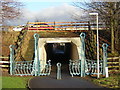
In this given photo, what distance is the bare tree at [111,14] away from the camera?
18.1m

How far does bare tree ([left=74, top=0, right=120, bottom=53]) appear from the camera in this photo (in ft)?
59.5

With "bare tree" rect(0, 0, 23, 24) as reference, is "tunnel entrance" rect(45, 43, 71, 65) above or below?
below

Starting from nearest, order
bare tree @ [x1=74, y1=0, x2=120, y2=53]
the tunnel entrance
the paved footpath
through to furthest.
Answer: the paved footpath
bare tree @ [x1=74, y1=0, x2=120, y2=53]
the tunnel entrance

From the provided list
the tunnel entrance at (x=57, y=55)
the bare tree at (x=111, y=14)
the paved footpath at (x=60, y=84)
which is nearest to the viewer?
the paved footpath at (x=60, y=84)

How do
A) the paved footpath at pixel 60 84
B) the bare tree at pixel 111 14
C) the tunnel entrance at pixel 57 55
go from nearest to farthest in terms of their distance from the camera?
the paved footpath at pixel 60 84 < the bare tree at pixel 111 14 < the tunnel entrance at pixel 57 55

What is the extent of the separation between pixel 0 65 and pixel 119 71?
9449mm

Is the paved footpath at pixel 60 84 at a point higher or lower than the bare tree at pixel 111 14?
lower

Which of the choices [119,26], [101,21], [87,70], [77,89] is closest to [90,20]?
[101,21]

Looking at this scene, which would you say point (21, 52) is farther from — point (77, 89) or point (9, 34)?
point (77, 89)

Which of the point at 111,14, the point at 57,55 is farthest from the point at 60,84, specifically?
the point at 57,55

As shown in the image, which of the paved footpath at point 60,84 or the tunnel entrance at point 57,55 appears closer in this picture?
the paved footpath at point 60,84

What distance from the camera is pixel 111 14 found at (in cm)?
1814

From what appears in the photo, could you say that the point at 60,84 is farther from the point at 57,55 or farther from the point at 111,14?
the point at 57,55

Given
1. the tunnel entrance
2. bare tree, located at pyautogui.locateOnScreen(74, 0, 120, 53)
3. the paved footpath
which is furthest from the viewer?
the tunnel entrance
